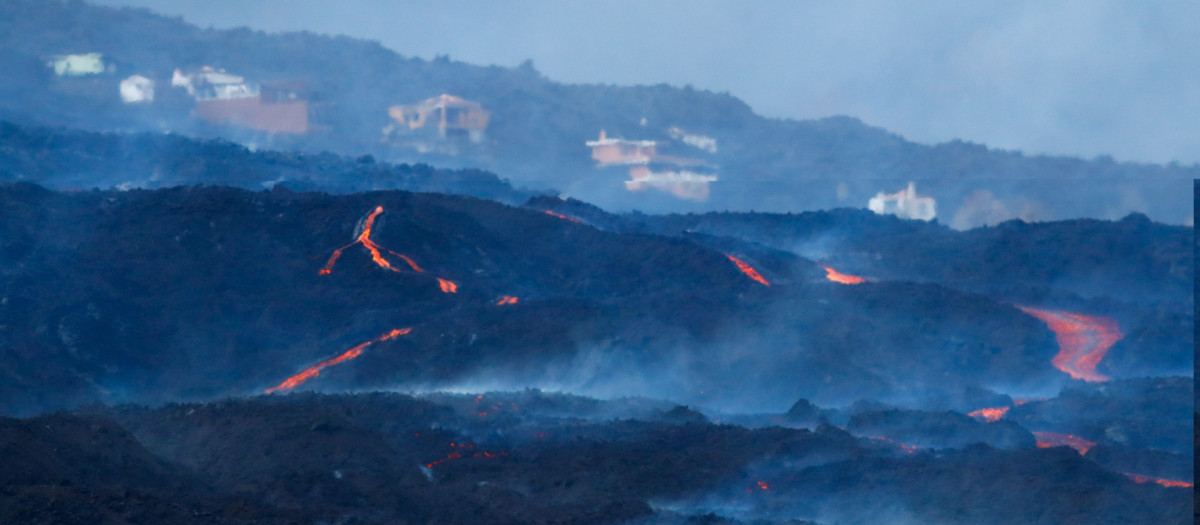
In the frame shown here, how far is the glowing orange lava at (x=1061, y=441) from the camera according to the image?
19.0m

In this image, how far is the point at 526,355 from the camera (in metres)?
23.4

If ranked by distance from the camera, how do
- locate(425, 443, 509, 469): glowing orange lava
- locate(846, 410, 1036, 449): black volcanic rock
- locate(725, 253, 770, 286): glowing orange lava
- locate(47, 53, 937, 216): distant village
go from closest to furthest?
locate(425, 443, 509, 469): glowing orange lava
locate(846, 410, 1036, 449): black volcanic rock
locate(725, 253, 770, 286): glowing orange lava
locate(47, 53, 937, 216): distant village

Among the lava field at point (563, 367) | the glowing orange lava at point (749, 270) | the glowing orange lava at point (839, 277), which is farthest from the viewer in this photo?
the glowing orange lava at point (839, 277)

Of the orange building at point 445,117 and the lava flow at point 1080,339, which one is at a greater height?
the orange building at point 445,117

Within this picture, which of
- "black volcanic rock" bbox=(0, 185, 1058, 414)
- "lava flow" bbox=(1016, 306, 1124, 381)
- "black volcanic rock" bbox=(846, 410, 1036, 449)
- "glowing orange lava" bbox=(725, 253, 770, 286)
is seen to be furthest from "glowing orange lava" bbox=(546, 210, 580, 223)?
"black volcanic rock" bbox=(846, 410, 1036, 449)

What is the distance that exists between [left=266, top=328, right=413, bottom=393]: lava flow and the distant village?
34.2 m

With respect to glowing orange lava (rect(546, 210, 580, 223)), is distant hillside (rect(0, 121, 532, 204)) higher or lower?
higher

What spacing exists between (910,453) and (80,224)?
67.5ft

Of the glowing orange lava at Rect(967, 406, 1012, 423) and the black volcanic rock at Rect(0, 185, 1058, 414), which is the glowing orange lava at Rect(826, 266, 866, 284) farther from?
the glowing orange lava at Rect(967, 406, 1012, 423)

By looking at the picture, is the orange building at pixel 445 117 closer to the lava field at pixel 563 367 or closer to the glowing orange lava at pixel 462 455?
the lava field at pixel 563 367

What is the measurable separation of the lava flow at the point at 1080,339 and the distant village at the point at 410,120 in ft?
86.8

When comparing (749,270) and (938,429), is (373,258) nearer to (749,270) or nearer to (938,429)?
(749,270)

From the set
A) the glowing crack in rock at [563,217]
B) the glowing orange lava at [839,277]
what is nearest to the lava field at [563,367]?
the glowing orange lava at [839,277]

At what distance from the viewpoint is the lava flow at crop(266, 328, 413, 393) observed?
22.1 m
